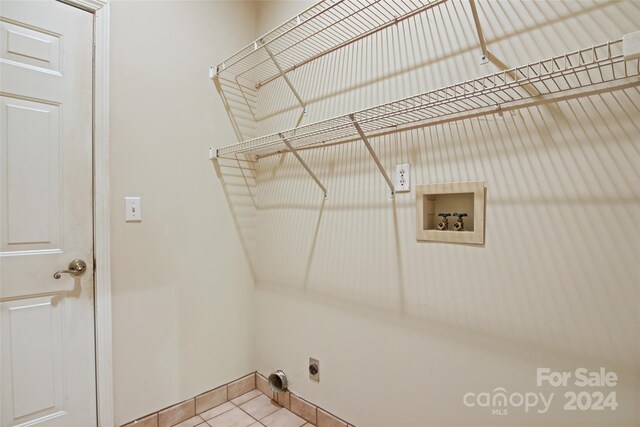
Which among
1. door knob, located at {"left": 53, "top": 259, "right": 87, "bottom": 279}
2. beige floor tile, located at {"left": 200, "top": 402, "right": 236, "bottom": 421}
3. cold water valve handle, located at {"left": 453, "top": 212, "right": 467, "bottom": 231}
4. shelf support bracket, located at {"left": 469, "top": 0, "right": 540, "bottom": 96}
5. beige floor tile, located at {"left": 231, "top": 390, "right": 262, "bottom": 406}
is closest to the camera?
shelf support bracket, located at {"left": 469, "top": 0, "right": 540, "bottom": 96}

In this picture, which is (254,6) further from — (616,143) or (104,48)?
(616,143)

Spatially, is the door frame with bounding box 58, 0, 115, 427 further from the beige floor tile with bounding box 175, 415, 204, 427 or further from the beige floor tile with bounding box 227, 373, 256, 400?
the beige floor tile with bounding box 227, 373, 256, 400

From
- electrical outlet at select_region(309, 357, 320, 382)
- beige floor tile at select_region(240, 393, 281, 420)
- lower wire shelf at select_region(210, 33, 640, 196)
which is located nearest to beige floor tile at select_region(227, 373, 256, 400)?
beige floor tile at select_region(240, 393, 281, 420)

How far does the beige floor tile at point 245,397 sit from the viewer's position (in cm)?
196

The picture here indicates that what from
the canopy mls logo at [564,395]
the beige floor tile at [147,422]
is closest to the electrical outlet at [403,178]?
the canopy mls logo at [564,395]

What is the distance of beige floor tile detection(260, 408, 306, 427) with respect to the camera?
174 cm

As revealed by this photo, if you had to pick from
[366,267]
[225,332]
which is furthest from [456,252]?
[225,332]

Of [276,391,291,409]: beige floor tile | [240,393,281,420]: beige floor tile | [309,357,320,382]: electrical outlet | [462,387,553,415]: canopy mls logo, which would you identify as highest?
[462,387,553,415]: canopy mls logo

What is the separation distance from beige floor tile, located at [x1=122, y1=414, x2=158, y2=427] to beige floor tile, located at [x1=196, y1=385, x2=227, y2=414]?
0.73ft

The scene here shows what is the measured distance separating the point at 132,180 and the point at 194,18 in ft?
3.27

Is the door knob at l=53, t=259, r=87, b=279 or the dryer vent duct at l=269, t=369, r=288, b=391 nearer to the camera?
the door knob at l=53, t=259, r=87, b=279

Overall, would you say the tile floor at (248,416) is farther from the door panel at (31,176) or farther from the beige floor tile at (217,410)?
the door panel at (31,176)

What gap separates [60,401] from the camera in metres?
1.46

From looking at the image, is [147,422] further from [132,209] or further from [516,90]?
[516,90]
